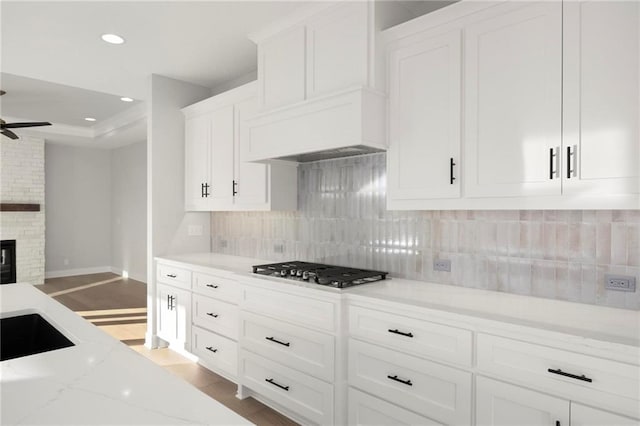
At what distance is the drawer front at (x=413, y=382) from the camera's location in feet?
5.94

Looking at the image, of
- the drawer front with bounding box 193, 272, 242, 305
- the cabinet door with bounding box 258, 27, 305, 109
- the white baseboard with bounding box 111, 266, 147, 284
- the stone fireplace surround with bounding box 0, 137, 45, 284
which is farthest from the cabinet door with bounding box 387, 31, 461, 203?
the stone fireplace surround with bounding box 0, 137, 45, 284

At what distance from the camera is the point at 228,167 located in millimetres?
3605

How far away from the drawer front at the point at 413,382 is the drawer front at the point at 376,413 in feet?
0.10

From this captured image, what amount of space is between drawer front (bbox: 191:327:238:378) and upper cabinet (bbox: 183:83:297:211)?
108 centimetres

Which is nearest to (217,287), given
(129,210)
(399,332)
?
(399,332)

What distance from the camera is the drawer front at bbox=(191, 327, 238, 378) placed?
3.07m

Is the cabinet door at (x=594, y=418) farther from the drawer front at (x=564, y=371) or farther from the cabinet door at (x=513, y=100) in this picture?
the cabinet door at (x=513, y=100)

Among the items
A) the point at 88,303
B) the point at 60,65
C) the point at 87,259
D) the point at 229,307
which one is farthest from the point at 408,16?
the point at 87,259

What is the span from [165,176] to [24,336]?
255 cm

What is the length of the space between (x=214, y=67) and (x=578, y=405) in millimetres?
3621

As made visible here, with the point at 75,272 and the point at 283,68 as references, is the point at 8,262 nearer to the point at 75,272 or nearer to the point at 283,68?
the point at 75,272

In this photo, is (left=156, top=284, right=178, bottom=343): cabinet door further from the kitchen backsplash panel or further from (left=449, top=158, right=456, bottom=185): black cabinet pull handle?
(left=449, top=158, right=456, bottom=185): black cabinet pull handle

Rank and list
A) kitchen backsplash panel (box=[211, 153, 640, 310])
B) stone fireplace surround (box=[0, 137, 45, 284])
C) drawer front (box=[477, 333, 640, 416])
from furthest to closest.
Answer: stone fireplace surround (box=[0, 137, 45, 284]), kitchen backsplash panel (box=[211, 153, 640, 310]), drawer front (box=[477, 333, 640, 416])

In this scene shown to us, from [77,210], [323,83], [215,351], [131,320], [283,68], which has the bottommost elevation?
[131,320]
